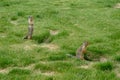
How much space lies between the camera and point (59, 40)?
11852mm

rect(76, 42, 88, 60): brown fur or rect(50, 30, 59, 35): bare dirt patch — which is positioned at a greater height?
rect(76, 42, 88, 60): brown fur

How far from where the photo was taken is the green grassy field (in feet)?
28.7

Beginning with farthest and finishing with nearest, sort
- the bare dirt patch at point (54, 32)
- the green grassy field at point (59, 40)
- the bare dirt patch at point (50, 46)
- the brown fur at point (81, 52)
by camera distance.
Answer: the bare dirt patch at point (54, 32), the bare dirt patch at point (50, 46), the brown fur at point (81, 52), the green grassy field at point (59, 40)

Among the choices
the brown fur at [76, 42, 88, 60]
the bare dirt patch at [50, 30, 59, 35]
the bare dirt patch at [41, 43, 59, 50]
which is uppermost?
the brown fur at [76, 42, 88, 60]

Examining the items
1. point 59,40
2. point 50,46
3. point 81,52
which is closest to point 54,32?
point 59,40

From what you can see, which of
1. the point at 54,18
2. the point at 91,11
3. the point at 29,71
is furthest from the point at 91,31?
the point at 29,71

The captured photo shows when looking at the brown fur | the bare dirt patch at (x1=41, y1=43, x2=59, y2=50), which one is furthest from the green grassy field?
the brown fur

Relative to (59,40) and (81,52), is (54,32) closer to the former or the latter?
(59,40)

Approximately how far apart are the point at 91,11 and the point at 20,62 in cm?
847

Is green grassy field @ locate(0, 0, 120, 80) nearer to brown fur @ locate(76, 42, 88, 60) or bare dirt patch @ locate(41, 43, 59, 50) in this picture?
bare dirt patch @ locate(41, 43, 59, 50)

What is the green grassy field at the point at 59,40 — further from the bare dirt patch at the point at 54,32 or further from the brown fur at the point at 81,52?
the brown fur at the point at 81,52

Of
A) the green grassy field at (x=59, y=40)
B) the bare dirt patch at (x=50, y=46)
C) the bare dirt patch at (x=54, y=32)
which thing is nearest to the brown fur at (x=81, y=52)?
the green grassy field at (x=59, y=40)

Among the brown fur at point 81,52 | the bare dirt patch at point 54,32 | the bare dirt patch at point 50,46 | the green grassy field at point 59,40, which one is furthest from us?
the bare dirt patch at point 54,32

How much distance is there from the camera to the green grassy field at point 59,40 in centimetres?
875
